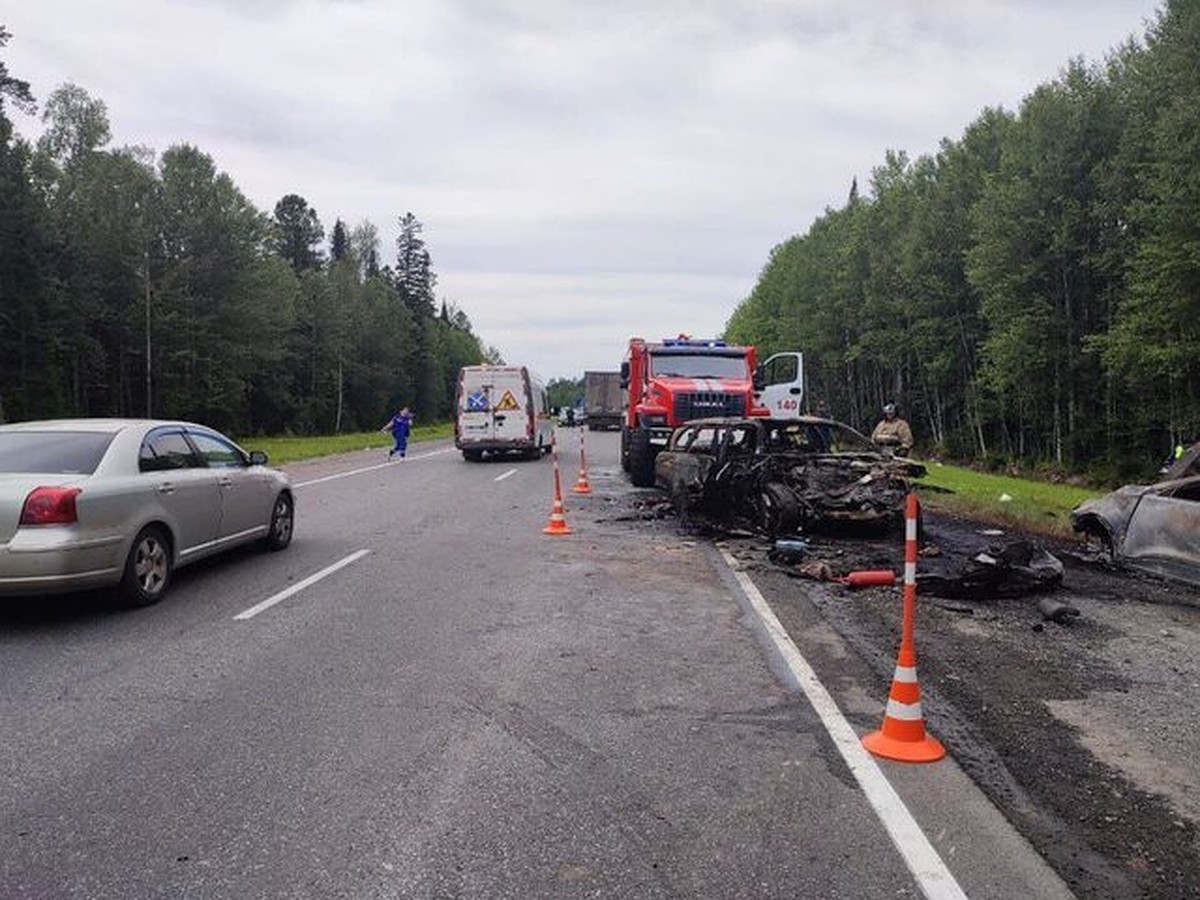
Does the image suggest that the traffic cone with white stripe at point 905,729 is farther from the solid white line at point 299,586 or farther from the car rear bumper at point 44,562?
the car rear bumper at point 44,562

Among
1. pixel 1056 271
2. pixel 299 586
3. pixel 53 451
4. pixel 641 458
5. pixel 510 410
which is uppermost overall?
pixel 1056 271

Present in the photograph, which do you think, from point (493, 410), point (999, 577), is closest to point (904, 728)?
point (999, 577)

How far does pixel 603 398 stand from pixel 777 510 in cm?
3942

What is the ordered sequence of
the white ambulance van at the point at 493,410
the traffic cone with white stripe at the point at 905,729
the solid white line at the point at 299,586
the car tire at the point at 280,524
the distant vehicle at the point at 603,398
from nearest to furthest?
the traffic cone with white stripe at the point at 905,729 < the solid white line at the point at 299,586 < the car tire at the point at 280,524 < the white ambulance van at the point at 493,410 < the distant vehicle at the point at 603,398

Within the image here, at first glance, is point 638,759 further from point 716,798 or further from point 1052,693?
point 1052,693

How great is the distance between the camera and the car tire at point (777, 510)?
11.1 m

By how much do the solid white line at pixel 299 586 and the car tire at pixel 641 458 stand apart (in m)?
8.76

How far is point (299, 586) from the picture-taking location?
323 inches

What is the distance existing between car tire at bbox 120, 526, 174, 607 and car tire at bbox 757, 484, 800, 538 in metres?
6.88

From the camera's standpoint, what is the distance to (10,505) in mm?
6379

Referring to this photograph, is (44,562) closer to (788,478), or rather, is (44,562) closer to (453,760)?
(453,760)

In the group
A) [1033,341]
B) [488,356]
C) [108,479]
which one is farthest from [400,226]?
[108,479]

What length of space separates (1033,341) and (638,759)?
33.0m

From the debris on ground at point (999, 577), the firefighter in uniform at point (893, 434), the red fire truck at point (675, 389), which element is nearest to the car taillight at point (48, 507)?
the debris on ground at point (999, 577)
